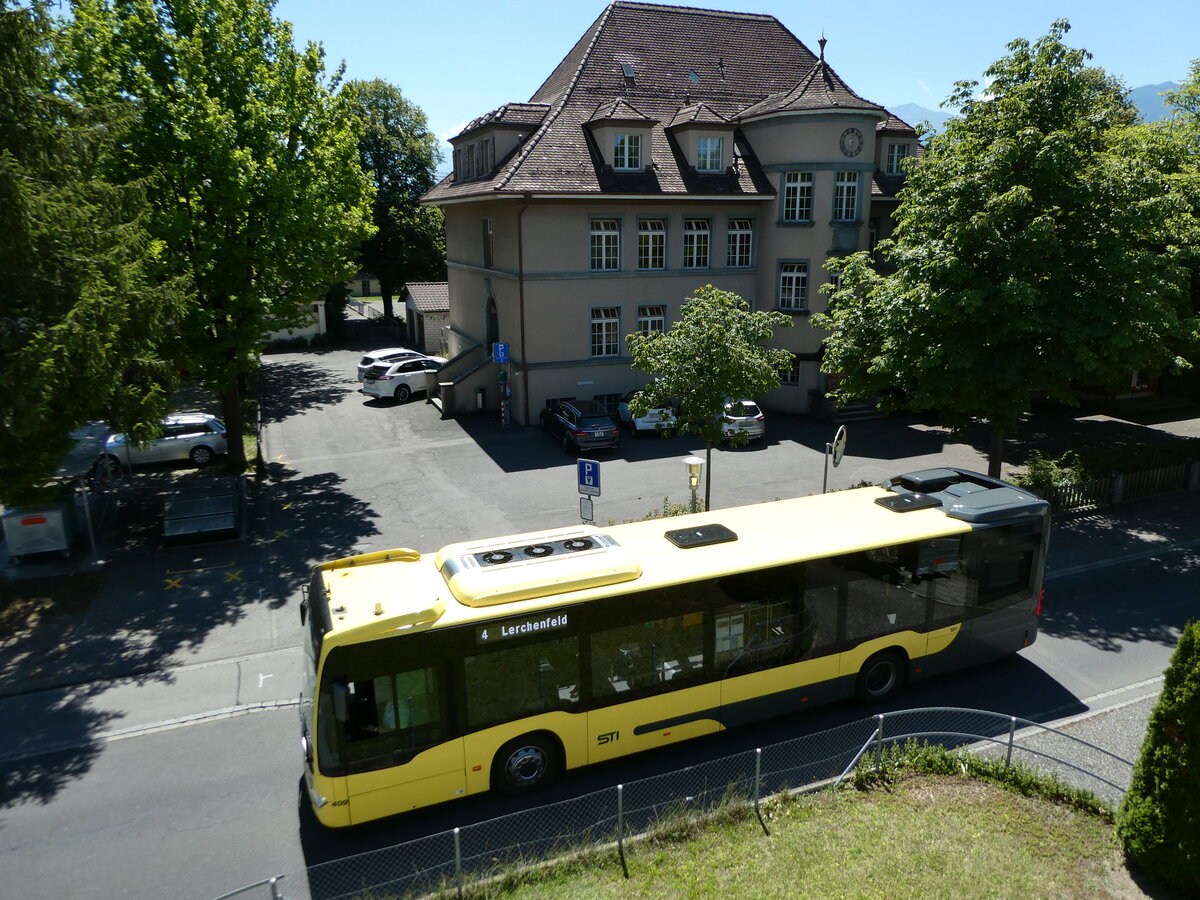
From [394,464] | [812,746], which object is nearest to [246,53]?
[394,464]

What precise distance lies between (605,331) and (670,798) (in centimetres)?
2308

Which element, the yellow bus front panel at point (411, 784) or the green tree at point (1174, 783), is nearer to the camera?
the green tree at point (1174, 783)

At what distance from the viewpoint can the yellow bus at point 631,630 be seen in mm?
9266

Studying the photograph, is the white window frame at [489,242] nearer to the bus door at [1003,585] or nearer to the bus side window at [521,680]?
the bus door at [1003,585]

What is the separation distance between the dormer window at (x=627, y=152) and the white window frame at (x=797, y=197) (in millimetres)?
5827

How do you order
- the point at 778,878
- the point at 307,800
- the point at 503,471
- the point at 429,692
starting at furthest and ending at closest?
1. the point at 503,471
2. the point at 307,800
3. the point at 429,692
4. the point at 778,878

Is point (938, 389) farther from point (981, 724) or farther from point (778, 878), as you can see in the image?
point (778, 878)

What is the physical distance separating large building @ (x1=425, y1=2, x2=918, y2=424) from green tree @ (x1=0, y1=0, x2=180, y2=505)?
579 inches

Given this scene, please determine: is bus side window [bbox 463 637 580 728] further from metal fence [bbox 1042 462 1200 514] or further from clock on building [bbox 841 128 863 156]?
clock on building [bbox 841 128 863 156]

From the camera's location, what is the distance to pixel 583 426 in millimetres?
26516

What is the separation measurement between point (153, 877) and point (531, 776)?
4229 millimetres

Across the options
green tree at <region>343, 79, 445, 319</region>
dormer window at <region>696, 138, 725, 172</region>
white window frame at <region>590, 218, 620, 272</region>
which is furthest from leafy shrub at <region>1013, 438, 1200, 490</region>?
green tree at <region>343, 79, 445, 319</region>

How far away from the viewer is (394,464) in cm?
2566

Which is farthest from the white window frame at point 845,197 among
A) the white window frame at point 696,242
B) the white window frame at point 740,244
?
the white window frame at point 696,242
